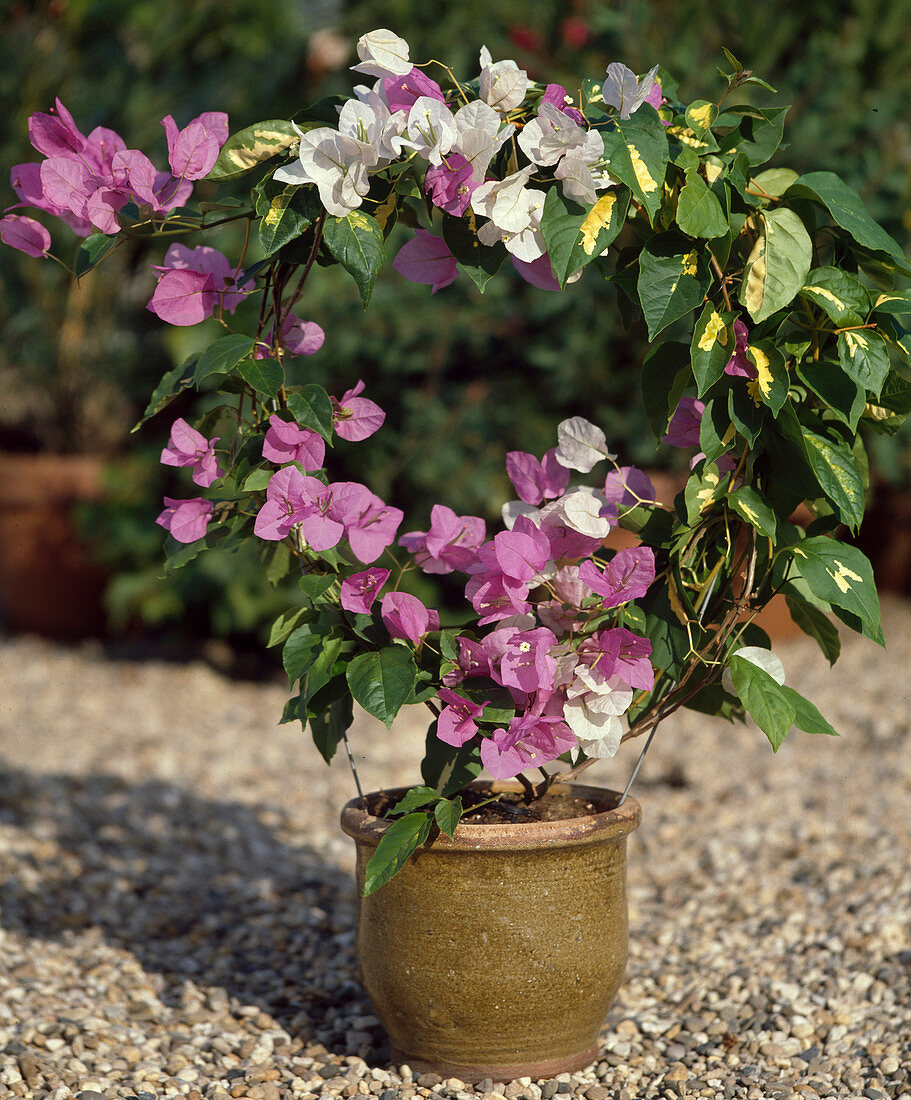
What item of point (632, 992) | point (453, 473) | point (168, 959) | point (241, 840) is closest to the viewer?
point (632, 992)

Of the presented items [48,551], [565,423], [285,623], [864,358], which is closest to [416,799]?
[285,623]

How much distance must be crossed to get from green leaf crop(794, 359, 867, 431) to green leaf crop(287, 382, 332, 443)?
0.52 metres

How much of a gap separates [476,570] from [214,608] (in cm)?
229

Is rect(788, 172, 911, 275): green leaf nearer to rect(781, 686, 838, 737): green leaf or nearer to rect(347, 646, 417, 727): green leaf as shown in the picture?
rect(781, 686, 838, 737): green leaf

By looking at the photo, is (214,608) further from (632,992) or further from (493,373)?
(632,992)

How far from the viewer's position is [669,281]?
1142mm

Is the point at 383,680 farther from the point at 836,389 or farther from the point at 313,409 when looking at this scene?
the point at 836,389

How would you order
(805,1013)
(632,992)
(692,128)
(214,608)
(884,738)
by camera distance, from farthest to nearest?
(214,608) → (884,738) → (632,992) → (805,1013) → (692,128)

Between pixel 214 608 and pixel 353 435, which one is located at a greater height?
pixel 353 435

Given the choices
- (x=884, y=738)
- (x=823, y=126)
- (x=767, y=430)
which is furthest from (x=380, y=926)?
(x=823, y=126)

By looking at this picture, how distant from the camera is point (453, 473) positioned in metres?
3.23

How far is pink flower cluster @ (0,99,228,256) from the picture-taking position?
116 cm

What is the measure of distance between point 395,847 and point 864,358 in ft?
2.38

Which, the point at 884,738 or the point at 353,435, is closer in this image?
the point at 353,435
